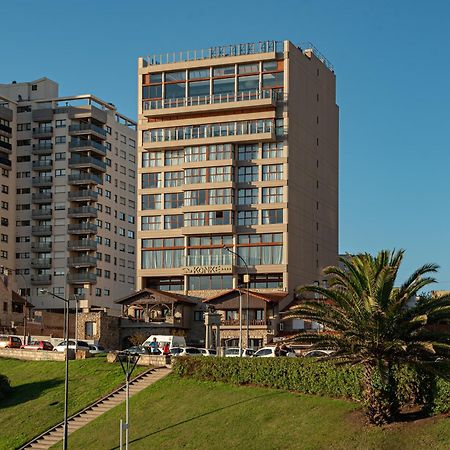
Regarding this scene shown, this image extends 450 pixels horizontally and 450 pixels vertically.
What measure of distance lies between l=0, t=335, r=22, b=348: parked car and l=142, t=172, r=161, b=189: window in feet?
A: 112

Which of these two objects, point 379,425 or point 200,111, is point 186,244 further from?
point 379,425

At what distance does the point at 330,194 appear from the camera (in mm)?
128875

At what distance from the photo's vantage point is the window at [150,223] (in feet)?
399

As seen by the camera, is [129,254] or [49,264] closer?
[49,264]

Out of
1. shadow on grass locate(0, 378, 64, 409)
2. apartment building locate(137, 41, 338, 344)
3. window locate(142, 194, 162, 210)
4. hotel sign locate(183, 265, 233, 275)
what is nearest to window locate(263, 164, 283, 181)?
apartment building locate(137, 41, 338, 344)

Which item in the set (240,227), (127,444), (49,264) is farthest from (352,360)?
(49,264)

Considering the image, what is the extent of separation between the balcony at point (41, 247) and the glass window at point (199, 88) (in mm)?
38374

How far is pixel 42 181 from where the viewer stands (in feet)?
485

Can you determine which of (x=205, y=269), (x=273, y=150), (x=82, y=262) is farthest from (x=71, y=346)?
(x=82, y=262)

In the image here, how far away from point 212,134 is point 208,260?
15.2 metres

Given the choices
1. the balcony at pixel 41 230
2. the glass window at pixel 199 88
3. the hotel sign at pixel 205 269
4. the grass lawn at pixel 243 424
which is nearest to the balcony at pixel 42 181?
the balcony at pixel 41 230

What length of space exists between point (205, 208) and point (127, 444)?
6509 centimetres

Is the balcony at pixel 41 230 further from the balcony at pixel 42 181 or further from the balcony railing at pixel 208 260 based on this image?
the balcony railing at pixel 208 260

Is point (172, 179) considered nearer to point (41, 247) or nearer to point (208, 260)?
point (208, 260)
